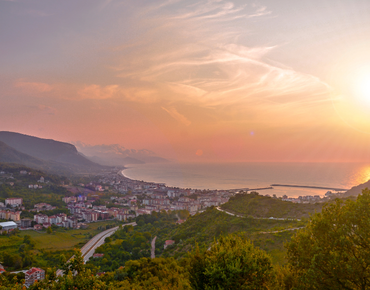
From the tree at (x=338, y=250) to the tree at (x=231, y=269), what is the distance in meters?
0.88

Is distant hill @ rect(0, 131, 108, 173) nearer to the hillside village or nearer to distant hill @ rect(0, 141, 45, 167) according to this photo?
distant hill @ rect(0, 141, 45, 167)

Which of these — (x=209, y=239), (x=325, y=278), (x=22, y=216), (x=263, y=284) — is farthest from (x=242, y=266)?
(x=22, y=216)

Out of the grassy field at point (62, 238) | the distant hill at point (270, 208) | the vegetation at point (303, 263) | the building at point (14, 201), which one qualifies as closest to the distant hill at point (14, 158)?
the building at point (14, 201)

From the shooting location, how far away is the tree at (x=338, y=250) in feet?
15.7

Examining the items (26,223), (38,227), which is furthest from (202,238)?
(26,223)

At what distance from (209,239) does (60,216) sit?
107 ft

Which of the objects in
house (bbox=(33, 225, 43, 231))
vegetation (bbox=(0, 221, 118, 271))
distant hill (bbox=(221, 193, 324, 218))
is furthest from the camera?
house (bbox=(33, 225, 43, 231))

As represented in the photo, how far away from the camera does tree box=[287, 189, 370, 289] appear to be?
4.80m

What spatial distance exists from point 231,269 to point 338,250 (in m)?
2.34

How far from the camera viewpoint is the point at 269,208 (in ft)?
77.9

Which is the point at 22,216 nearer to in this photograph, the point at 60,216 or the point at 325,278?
the point at 60,216

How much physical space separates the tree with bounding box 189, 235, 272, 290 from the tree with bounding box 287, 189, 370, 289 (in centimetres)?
88

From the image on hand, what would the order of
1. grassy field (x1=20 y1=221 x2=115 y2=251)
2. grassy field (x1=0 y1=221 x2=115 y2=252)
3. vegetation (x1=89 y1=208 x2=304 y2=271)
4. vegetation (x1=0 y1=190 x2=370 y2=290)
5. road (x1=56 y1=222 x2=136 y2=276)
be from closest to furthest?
vegetation (x1=0 y1=190 x2=370 y2=290) < vegetation (x1=89 y1=208 x2=304 y2=271) < road (x1=56 y1=222 x2=136 y2=276) < grassy field (x1=0 y1=221 x2=115 y2=252) < grassy field (x1=20 y1=221 x2=115 y2=251)

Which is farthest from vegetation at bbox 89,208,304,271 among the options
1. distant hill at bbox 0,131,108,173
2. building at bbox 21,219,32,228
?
distant hill at bbox 0,131,108,173
